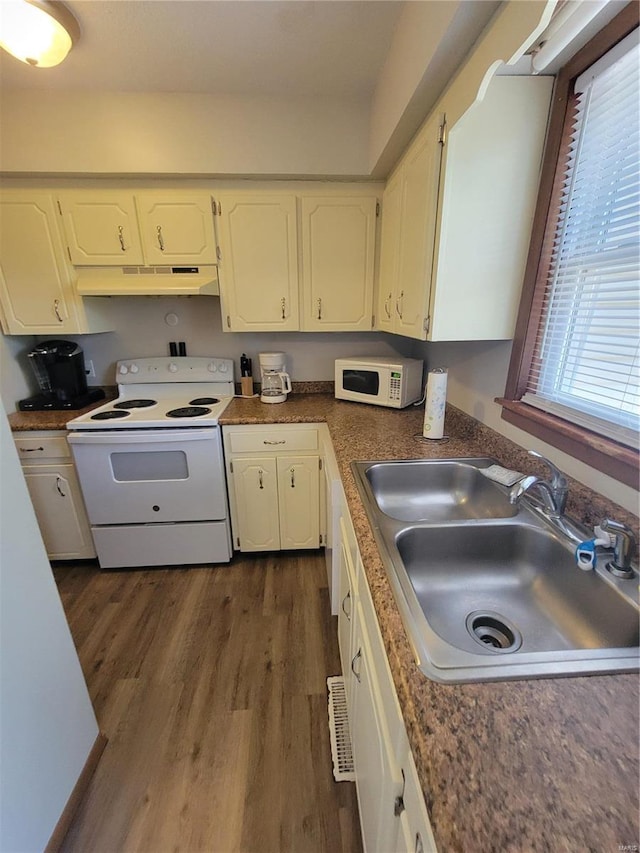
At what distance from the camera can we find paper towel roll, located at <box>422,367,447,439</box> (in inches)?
59.6

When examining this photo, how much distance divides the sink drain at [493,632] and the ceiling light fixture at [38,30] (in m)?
2.43

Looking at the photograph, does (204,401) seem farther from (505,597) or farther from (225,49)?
(505,597)

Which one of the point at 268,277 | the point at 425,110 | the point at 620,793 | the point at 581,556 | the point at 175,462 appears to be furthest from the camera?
the point at 268,277

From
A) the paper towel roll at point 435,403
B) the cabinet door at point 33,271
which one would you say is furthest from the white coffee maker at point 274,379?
the cabinet door at point 33,271

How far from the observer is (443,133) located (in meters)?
1.20

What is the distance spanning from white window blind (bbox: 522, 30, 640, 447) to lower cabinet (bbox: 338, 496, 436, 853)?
79 cm

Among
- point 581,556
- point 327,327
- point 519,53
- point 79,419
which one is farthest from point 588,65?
point 79,419

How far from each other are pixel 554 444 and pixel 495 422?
1.23ft

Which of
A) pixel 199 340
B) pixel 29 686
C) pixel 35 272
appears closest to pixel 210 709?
pixel 29 686

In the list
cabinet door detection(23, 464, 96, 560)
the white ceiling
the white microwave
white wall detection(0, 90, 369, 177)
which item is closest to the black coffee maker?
cabinet door detection(23, 464, 96, 560)

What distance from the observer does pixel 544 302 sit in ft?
3.95

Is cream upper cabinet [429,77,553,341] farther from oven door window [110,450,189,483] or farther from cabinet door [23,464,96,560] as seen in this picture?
cabinet door [23,464,96,560]

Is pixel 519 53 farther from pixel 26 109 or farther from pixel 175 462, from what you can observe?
pixel 26 109

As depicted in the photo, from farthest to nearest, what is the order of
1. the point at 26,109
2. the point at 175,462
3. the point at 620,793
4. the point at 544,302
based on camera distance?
the point at 175,462
the point at 26,109
the point at 544,302
the point at 620,793
